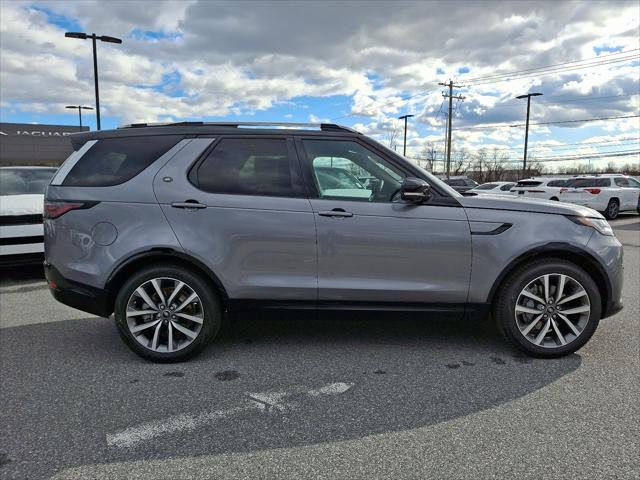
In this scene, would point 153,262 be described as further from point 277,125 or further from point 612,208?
point 612,208

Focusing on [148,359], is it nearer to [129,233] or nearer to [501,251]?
[129,233]

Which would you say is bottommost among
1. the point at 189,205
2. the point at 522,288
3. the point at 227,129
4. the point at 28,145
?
the point at 522,288

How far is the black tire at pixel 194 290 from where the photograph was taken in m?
3.70

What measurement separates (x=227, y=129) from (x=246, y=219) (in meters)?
0.79

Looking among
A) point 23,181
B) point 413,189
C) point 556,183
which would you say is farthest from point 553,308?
point 556,183

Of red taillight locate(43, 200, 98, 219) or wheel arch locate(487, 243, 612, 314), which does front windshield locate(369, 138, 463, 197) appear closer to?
wheel arch locate(487, 243, 612, 314)

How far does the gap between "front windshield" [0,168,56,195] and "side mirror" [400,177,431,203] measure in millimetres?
5638

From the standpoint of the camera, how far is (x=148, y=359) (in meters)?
3.78

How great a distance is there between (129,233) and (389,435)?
2401 mm

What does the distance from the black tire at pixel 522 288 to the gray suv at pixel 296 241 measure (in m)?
0.01

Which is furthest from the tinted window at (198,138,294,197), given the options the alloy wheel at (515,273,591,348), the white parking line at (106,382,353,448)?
the alloy wheel at (515,273,591,348)

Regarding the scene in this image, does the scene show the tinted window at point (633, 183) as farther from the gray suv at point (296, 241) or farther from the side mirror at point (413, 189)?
the side mirror at point (413, 189)

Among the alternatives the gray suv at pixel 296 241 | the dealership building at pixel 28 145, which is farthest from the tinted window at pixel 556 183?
the dealership building at pixel 28 145

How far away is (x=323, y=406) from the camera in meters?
3.05
